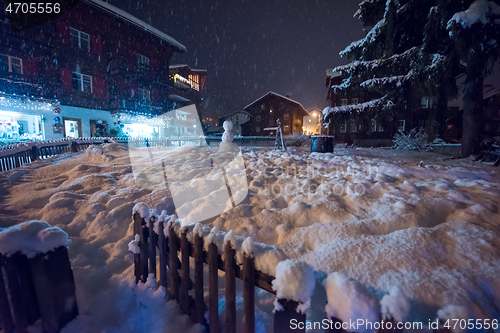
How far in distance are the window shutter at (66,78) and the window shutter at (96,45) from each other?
358 cm

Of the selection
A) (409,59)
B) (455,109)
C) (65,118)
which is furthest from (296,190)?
(455,109)

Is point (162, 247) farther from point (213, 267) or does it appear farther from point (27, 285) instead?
point (27, 285)

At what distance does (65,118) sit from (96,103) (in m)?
3.08

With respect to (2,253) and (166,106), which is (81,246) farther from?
(166,106)

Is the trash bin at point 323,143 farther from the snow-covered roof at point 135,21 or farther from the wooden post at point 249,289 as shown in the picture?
the snow-covered roof at point 135,21

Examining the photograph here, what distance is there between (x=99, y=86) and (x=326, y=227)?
2490 cm

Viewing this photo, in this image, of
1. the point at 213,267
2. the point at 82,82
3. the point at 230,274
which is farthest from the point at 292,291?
the point at 82,82

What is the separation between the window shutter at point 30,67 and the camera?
51.3 feet

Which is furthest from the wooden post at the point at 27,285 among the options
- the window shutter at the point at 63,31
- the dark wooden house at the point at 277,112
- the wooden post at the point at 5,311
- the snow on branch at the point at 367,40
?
the dark wooden house at the point at 277,112

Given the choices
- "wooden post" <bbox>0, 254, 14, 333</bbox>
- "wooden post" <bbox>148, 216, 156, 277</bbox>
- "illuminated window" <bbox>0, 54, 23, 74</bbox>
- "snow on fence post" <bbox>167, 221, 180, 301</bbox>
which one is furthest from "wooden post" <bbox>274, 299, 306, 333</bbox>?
"illuminated window" <bbox>0, 54, 23, 74</bbox>

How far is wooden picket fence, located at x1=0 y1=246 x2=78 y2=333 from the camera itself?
193 centimetres

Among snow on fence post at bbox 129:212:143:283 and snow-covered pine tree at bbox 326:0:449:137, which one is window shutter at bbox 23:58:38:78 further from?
snow-covered pine tree at bbox 326:0:449:137

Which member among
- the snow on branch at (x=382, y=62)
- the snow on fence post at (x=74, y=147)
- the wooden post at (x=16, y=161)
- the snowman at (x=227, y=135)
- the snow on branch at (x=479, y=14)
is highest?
the snow on branch at (x=479, y=14)

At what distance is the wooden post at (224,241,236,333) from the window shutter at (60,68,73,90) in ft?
77.3
